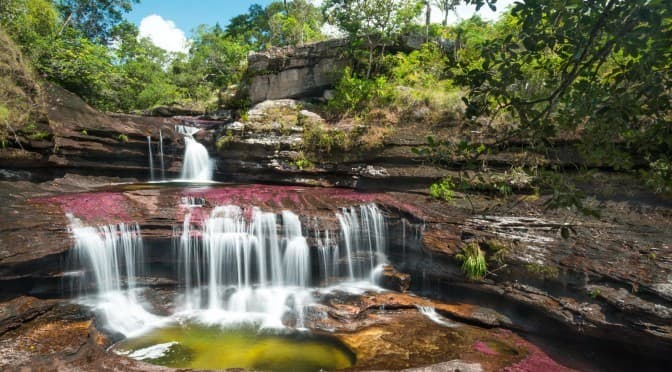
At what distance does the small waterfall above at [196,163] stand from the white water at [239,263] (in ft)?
15.0

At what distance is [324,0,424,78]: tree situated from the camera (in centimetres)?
1412

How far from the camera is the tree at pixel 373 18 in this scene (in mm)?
14125

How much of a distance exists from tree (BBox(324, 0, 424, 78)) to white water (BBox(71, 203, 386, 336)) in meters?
7.98

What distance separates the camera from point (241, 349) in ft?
22.4

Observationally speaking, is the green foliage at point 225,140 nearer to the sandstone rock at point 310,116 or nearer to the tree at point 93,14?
the sandstone rock at point 310,116

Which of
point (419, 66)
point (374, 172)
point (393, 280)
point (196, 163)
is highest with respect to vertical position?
point (419, 66)

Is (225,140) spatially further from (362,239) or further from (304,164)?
(362,239)

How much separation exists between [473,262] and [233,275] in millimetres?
5560

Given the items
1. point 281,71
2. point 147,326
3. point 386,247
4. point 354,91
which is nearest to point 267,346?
point 147,326

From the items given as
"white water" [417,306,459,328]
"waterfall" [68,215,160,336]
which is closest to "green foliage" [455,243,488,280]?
"white water" [417,306,459,328]

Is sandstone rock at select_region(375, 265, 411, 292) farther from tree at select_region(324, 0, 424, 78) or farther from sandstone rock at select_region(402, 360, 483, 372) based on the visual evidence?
tree at select_region(324, 0, 424, 78)

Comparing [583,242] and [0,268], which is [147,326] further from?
[583,242]

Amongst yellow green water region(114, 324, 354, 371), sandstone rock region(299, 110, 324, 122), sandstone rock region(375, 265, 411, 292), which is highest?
sandstone rock region(299, 110, 324, 122)

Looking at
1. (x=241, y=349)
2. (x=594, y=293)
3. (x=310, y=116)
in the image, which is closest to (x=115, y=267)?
(x=241, y=349)
